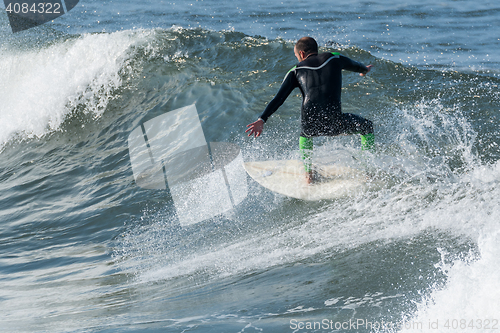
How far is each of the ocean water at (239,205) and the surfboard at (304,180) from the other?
0.48 ft

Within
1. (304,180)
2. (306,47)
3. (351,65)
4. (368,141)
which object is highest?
(306,47)

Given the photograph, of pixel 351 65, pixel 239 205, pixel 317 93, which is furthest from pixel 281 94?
pixel 239 205

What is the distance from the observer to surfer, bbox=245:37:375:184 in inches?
181

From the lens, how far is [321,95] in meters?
4.66

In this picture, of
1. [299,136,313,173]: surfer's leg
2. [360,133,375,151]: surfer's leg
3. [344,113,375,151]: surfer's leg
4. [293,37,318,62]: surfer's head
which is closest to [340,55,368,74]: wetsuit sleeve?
[293,37,318,62]: surfer's head

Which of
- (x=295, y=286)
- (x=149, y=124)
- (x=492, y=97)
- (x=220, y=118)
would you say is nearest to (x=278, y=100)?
(x=295, y=286)

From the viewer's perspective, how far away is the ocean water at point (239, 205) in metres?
3.04

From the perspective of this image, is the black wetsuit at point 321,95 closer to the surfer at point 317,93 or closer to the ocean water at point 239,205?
the surfer at point 317,93

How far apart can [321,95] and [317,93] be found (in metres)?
0.05

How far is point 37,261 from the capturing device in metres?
4.75

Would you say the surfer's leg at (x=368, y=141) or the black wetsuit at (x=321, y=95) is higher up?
the black wetsuit at (x=321, y=95)

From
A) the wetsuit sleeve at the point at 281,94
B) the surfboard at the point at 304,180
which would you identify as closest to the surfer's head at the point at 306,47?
the wetsuit sleeve at the point at 281,94

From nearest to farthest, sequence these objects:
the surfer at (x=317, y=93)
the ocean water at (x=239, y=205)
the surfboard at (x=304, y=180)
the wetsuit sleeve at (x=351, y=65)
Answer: the ocean water at (x=239, y=205) < the surfer at (x=317, y=93) < the wetsuit sleeve at (x=351, y=65) < the surfboard at (x=304, y=180)

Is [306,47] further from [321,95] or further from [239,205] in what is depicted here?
[239,205]
